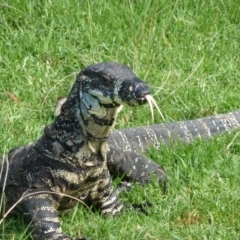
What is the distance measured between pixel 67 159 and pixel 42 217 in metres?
0.38

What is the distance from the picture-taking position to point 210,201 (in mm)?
6156

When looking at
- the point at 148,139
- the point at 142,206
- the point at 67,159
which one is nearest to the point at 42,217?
the point at 67,159

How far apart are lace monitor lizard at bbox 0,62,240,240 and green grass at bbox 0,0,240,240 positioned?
0.20m

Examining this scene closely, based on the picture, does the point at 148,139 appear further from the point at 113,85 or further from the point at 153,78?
the point at 113,85

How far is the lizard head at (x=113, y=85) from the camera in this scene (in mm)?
5109

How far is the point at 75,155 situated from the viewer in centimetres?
574

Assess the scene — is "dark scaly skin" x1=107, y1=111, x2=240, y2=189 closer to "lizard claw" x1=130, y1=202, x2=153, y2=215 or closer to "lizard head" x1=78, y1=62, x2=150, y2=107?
"lizard claw" x1=130, y1=202, x2=153, y2=215

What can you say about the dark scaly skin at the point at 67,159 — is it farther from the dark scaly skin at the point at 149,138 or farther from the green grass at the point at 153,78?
the dark scaly skin at the point at 149,138

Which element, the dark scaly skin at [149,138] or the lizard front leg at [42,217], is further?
the dark scaly skin at [149,138]

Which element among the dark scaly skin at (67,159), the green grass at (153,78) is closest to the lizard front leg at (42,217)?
the dark scaly skin at (67,159)

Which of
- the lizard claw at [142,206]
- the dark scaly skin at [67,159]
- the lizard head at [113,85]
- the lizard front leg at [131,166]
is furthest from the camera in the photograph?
the lizard front leg at [131,166]

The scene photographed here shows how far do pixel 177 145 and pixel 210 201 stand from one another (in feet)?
3.07

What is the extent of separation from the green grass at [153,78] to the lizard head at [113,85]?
2.98ft

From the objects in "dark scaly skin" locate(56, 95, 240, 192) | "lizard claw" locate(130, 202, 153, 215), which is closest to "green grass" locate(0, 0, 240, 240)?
"lizard claw" locate(130, 202, 153, 215)
